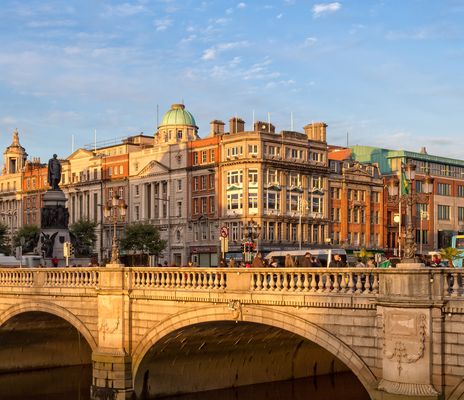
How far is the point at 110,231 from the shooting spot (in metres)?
113

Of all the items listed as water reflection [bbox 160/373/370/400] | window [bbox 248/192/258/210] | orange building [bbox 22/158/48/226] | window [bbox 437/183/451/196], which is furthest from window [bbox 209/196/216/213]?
water reflection [bbox 160/373/370/400]

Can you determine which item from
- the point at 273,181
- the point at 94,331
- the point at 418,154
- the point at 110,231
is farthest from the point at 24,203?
the point at 94,331

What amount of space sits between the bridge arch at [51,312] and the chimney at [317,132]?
66.2 metres

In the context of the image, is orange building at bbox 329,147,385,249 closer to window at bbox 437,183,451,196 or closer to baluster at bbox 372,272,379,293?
window at bbox 437,183,451,196

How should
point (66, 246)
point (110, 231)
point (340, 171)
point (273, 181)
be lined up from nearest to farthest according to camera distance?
point (66, 246) → point (273, 181) → point (340, 171) → point (110, 231)

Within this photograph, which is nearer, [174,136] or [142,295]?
[142,295]

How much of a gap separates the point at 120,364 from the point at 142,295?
3026mm

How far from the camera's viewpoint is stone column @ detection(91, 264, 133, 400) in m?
33.0

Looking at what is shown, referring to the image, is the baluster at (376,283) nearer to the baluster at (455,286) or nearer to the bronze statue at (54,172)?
the baluster at (455,286)

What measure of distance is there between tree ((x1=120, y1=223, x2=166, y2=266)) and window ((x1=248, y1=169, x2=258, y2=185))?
13.0m

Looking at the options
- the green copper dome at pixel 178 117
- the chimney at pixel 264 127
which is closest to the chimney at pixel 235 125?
the chimney at pixel 264 127

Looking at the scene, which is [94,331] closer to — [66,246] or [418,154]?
[66,246]

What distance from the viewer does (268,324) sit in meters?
27.5

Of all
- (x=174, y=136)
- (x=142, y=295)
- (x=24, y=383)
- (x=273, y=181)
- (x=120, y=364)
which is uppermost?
(x=174, y=136)
